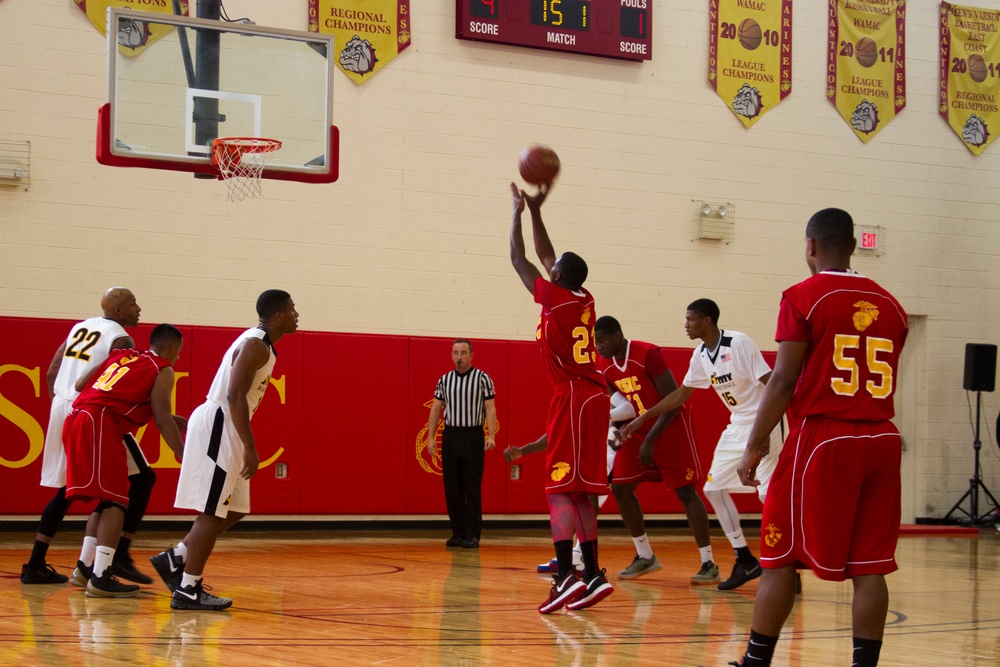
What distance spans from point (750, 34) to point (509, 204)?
12.6 feet

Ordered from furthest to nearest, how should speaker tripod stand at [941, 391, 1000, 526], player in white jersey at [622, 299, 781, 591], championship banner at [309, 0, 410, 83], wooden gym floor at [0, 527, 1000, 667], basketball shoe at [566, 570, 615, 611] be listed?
1. speaker tripod stand at [941, 391, 1000, 526]
2. championship banner at [309, 0, 410, 83]
3. player in white jersey at [622, 299, 781, 591]
4. basketball shoe at [566, 570, 615, 611]
5. wooden gym floor at [0, 527, 1000, 667]

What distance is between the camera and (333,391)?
12141 mm

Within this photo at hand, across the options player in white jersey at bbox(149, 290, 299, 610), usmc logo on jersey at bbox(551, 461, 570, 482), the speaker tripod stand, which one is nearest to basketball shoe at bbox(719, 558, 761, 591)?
usmc logo on jersey at bbox(551, 461, 570, 482)

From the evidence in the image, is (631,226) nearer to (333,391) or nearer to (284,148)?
(333,391)

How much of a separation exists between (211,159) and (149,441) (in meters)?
4.29

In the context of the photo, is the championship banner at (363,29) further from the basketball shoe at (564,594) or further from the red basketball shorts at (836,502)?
the red basketball shorts at (836,502)

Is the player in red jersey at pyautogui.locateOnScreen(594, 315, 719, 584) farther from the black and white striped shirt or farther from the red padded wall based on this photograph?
the red padded wall

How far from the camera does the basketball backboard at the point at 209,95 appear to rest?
785 cm

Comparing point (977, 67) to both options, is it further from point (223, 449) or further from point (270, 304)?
point (223, 449)

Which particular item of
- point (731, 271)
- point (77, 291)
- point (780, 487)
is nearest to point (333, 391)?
point (77, 291)

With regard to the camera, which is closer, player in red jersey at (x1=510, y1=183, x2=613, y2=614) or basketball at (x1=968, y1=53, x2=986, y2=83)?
player in red jersey at (x1=510, y1=183, x2=613, y2=614)

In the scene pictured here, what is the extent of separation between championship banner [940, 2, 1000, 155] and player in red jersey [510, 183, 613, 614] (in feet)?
33.6

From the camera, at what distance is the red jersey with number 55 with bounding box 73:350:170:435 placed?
6879mm

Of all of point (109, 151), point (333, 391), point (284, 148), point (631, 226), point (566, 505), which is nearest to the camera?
point (566, 505)
